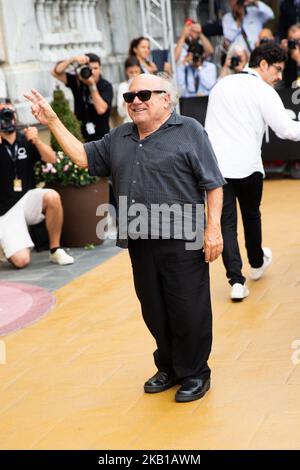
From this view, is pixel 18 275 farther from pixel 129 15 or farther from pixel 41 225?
pixel 129 15

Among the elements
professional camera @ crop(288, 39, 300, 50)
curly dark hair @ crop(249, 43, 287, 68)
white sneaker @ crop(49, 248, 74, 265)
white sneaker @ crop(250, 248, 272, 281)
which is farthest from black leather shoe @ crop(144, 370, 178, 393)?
professional camera @ crop(288, 39, 300, 50)

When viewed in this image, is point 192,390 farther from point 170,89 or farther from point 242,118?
point 242,118

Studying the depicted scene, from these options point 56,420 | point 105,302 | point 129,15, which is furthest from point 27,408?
point 129,15

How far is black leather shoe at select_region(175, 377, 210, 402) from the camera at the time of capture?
5.38m

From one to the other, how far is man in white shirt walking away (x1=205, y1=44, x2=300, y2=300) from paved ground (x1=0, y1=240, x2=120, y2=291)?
176cm

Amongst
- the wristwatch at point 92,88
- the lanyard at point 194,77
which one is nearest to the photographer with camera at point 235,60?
the lanyard at point 194,77

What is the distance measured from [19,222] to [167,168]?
4076mm

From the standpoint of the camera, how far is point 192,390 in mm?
5398

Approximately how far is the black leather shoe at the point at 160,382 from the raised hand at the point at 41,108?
163 cm

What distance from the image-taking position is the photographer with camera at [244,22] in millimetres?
13883

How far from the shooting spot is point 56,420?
525 centimetres

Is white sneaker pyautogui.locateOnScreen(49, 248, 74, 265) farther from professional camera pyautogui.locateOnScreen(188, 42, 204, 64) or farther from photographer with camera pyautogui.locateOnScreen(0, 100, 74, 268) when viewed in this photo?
professional camera pyautogui.locateOnScreen(188, 42, 204, 64)

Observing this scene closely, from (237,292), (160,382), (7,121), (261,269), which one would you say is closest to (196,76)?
(7,121)
